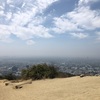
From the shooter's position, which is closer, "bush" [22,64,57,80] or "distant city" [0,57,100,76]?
"bush" [22,64,57,80]

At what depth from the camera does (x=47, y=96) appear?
42.5 ft

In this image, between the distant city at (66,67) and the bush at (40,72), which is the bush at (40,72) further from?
the distant city at (66,67)

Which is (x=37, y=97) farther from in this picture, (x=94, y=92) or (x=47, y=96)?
(x=94, y=92)

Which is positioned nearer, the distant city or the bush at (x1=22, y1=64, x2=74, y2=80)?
the bush at (x1=22, y1=64, x2=74, y2=80)

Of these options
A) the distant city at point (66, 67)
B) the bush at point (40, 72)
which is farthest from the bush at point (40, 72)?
the distant city at point (66, 67)

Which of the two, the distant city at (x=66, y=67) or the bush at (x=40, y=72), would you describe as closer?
the bush at (x=40, y=72)

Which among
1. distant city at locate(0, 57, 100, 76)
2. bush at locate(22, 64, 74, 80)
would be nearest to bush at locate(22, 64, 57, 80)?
bush at locate(22, 64, 74, 80)

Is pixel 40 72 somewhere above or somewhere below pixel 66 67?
above

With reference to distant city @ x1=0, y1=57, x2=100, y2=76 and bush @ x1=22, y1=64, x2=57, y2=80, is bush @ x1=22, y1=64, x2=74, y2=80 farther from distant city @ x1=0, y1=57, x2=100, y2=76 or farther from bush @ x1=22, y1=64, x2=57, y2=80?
distant city @ x1=0, y1=57, x2=100, y2=76

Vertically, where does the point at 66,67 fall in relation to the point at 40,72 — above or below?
below

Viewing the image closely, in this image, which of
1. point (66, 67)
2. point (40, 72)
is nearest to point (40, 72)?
point (40, 72)

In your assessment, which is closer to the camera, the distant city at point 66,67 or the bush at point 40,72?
the bush at point 40,72

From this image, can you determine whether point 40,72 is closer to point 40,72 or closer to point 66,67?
point 40,72

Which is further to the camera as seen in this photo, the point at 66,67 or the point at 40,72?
the point at 66,67
